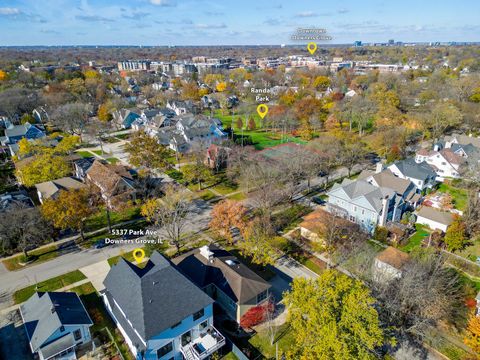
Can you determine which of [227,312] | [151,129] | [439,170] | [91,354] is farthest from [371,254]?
[151,129]

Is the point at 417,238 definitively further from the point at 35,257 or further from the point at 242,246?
the point at 35,257

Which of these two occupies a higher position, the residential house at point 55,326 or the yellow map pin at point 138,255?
the residential house at point 55,326

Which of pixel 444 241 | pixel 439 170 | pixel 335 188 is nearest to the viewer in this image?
pixel 444 241

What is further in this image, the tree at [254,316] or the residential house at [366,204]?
the residential house at [366,204]

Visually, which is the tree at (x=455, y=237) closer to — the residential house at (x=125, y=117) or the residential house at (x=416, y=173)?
the residential house at (x=416, y=173)

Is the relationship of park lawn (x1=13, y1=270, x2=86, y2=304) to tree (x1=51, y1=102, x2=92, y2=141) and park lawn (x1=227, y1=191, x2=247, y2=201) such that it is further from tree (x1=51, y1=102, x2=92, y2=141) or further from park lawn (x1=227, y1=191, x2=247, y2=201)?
tree (x1=51, y1=102, x2=92, y2=141)

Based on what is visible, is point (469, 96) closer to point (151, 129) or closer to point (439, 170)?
point (439, 170)

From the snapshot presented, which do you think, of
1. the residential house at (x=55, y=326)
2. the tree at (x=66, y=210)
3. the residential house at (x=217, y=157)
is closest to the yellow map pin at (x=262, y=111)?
the residential house at (x=217, y=157)
